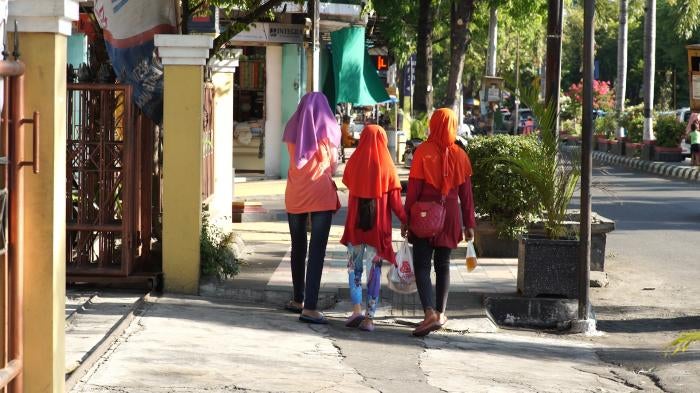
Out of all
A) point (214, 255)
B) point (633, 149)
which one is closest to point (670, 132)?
point (633, 149)

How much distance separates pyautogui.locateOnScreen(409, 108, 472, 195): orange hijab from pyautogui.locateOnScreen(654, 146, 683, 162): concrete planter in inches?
1131

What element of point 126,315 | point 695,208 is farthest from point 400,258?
point 695,208

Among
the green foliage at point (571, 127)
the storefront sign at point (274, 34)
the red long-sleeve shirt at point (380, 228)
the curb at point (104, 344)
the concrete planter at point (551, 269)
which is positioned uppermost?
the storefront sign at point (274, 34)

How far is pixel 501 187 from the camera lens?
13711 millimetres

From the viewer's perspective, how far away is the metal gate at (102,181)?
1031 cm

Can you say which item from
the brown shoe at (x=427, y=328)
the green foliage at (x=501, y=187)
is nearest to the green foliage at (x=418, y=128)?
the green foliage at (x=501, y=187)

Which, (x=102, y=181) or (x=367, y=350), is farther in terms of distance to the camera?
(x=102, y=181)

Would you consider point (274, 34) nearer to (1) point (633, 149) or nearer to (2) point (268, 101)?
(2) point (268, 101)

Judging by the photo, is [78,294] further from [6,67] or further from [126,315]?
[6,67]

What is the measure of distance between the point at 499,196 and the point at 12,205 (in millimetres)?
8748

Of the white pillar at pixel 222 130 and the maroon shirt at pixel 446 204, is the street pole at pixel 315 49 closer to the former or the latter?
→ the white pillar at pixel 222 130

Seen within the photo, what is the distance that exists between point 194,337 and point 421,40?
92.5ft

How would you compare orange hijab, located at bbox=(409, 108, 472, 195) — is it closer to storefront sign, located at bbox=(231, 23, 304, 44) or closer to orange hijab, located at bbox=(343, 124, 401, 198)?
orange hijab, located at bbox=(343, 124, 401, 198)

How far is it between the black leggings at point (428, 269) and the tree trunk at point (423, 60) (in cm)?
2582
